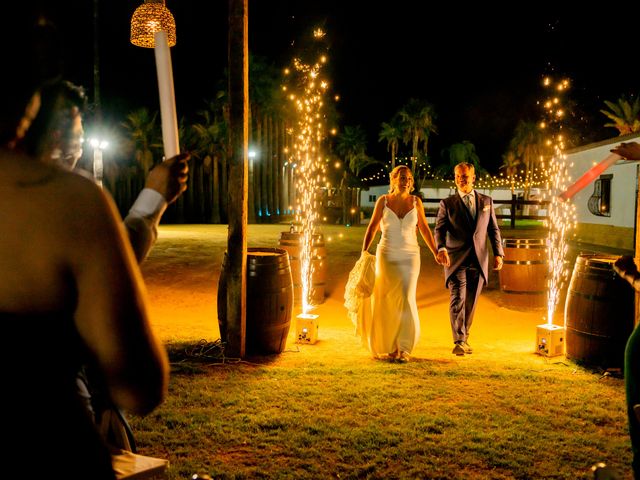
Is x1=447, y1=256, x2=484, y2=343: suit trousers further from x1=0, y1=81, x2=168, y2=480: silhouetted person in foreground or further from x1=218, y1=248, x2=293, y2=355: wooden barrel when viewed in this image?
x1=0, y1=81, x2=168, y2=480: silhouetted person in foreground

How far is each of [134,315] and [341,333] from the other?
23.4 ft

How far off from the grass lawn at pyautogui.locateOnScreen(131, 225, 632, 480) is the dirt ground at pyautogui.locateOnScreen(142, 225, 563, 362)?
0.07 meters

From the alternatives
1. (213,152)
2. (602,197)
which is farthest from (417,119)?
(602,197)

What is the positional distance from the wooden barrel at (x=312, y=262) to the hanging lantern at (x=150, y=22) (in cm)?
484

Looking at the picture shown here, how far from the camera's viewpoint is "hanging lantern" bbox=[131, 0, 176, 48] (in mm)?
3879

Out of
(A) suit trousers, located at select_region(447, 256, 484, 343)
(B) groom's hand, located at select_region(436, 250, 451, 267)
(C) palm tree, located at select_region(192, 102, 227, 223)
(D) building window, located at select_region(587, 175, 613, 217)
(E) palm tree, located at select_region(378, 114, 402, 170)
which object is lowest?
(A) suit trousers, located at select_region(447, 256, 484, 343)

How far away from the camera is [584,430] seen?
15.5 ft

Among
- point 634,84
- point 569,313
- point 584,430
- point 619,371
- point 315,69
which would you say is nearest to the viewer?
point 584,430

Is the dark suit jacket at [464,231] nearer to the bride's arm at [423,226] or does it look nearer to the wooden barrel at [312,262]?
the bride's arm at [423,226]

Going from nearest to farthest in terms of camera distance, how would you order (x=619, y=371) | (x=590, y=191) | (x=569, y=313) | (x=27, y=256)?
(x=27, y=256) → (x=619, y=371) → (x=569, y=313) → (x=590, y=191)

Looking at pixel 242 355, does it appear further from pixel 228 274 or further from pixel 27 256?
pixel 27 256

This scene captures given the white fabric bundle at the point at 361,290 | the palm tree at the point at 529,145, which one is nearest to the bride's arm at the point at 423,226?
the white fabric bundle at the point at 361,290

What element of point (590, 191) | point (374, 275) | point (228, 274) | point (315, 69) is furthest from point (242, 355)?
point (590, 191)

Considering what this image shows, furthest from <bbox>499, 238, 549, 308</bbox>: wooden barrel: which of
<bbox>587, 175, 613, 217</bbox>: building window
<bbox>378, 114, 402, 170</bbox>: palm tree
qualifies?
<bbox>378, 114, 402, 170</bbox>: palm tree
